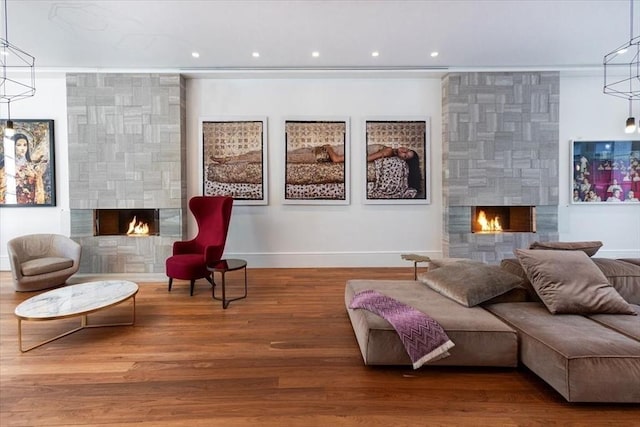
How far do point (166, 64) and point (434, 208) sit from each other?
15.8 feet

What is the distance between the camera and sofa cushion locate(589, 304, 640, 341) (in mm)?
2014

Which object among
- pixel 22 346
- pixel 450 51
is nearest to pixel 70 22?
pixel 22 346

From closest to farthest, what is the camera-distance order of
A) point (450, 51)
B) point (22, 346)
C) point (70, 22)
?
point (22, 346) < point (70, 22) < point (450, 51)

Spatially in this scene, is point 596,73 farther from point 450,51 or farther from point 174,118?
point 174,118

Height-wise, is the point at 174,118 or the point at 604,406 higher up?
the point at 174,118

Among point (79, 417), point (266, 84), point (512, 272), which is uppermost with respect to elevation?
point (266, 84)

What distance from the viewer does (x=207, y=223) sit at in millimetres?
4582

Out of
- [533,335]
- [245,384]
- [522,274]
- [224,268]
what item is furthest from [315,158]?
[533,335]

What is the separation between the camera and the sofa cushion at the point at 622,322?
201 centimetres

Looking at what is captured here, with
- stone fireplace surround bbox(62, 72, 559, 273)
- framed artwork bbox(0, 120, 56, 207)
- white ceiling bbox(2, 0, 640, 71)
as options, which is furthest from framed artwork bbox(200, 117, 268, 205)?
framed artwork bbox(0, 120, 56, 207)

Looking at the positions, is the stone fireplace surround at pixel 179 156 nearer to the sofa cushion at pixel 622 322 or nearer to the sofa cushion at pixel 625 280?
the sofa cushion at pixel 625 280

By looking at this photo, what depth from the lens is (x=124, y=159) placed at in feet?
16.3

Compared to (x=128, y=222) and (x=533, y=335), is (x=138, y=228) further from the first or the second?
(x=533, y=335)

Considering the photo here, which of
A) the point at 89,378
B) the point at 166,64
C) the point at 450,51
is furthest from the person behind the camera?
the point at 166,64
